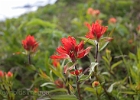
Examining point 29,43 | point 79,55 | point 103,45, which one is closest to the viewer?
point 79,55

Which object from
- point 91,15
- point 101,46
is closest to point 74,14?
point 91,15

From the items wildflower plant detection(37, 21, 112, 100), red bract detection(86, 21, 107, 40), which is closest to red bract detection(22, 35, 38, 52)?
wildflower plant detection(37, 21, 112, 100)

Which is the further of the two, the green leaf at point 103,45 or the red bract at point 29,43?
the red bract at point 29,43

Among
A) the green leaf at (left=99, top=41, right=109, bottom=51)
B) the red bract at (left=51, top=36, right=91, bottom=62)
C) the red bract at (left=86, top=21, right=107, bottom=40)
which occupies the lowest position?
the green leaf at (left=99, top=41, right=109, bottom=51)

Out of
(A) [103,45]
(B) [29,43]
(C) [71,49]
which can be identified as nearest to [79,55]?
(C) [71,49]

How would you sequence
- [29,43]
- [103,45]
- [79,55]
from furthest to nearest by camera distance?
[29,43]
[103,45]
[79,55]

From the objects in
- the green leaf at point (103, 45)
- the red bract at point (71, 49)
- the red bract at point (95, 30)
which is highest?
the red bract at point (95, 30)

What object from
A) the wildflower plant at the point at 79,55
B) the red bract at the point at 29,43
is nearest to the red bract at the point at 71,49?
the wildflower plant at the point at 79,55

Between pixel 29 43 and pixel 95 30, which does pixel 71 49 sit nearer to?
pixel 95 30

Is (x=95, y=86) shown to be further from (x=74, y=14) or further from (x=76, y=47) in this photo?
(x=74, y=14)

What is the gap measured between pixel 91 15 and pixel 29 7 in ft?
5.54

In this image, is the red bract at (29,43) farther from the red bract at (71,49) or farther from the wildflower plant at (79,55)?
the red bract at (71,49)

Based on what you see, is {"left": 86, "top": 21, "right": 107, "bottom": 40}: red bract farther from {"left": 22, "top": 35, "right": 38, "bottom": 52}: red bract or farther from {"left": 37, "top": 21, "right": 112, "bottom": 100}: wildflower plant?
{"left": 22, "top": 35, "right": 38, "bottom": 52}: red bract

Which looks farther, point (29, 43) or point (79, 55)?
point (29, 43)
